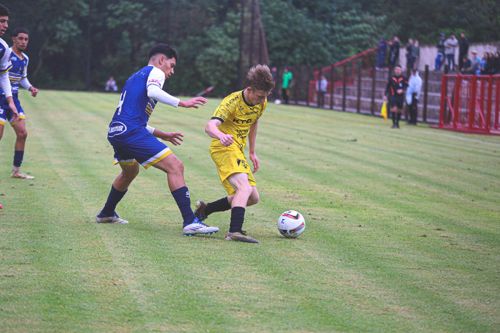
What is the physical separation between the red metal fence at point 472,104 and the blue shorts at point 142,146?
2062cm

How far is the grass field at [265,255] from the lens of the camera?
19.9ft

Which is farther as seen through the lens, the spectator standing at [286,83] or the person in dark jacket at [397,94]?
the spectator standing at [286,83]

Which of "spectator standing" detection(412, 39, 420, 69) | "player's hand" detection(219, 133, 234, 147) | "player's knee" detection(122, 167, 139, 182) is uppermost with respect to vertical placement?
"spectator standing" detection(412, 39, 420, 69)

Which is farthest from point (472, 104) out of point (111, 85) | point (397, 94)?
point (111, 85)

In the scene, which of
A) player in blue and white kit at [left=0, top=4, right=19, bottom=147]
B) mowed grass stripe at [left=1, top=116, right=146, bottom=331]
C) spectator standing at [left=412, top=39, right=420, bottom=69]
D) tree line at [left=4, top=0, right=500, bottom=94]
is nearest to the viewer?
mowed grass stripe at [left=1, top=116, right=146, bottom=331]

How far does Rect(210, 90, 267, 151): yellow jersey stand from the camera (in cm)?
912

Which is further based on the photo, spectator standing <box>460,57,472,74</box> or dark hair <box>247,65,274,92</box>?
spectator standing <box>460,57,472,74</box>

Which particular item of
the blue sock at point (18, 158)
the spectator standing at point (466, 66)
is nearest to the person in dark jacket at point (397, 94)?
the spectator standing at point (466, 66)

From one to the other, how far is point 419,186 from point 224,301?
8228 mm

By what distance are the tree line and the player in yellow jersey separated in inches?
2229

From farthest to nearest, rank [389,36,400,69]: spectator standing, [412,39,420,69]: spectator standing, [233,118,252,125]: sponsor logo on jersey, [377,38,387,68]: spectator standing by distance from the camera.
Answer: [377,38,387,68]: spectator standing < [389,36,400,69]: spectator standing < [412,39,420,69]: spectator standing < [233,118,252,125]: sponsor logo on jersey

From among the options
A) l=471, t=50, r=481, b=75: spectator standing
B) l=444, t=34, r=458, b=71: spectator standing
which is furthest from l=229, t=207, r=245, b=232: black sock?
l=444, t=34, r=458, b=71: spectator standing

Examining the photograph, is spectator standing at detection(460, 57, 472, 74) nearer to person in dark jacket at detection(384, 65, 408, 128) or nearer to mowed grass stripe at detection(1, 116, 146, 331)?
person in dark jacket at detection(384, 65, 408, 128)

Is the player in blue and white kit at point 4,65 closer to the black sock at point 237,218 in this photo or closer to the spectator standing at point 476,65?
the black sock at point 237,218
